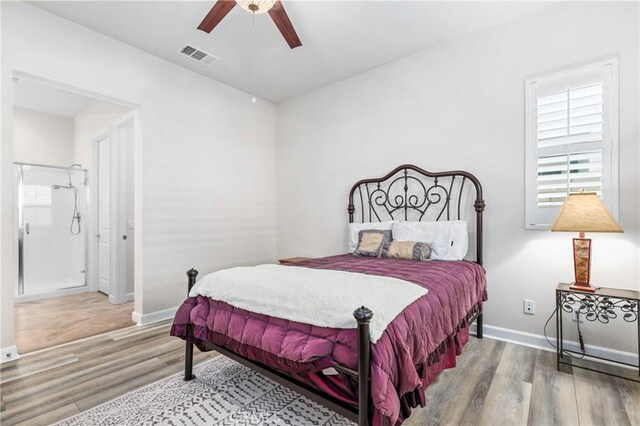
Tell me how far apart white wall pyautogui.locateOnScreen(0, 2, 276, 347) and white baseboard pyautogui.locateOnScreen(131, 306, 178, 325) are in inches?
1.7

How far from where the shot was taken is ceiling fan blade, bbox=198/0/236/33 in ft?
6.81

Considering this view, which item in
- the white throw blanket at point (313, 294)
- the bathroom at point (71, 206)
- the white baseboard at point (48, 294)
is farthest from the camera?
the white baseboard at point (48, 294)

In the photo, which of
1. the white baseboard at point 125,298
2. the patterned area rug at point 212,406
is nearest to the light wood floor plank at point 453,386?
the patterned area rug at point 212,406

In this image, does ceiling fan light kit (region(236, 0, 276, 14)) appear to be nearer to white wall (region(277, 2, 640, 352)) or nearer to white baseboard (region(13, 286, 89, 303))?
white wall (region(277, 2, 640, 352))

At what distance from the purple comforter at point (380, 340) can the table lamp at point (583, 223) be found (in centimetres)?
73

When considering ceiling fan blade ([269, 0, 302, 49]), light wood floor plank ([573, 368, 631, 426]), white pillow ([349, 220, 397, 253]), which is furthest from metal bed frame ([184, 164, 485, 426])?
ceiling fan blade ([269, 0, 302, 49])

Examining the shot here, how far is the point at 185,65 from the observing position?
357cm

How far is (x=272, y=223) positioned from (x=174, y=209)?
5.05ft

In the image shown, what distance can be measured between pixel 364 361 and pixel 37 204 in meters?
5.68

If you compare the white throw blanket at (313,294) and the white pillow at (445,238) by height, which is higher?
the white pillow at (445,238)

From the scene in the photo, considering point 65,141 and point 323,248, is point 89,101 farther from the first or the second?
point 323,248

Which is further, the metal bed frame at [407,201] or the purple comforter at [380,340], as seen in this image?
the metal bed frame at [407,201]

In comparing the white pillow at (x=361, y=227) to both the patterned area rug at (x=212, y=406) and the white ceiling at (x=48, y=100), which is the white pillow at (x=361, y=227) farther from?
the white ceiling at (x=48, y=100)

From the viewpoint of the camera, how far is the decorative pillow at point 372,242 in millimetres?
3031
